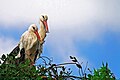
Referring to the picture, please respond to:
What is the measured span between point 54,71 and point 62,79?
0.26 meters

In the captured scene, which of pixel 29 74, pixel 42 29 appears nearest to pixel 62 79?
pixel 29 74

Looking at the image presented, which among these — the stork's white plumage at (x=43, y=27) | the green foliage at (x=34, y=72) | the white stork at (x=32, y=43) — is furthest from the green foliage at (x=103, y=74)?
the stork's white plumage at (x=43, y=27)

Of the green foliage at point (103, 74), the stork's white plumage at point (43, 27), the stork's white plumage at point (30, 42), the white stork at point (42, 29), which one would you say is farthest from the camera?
the stork's white plumage at point (43, 27)

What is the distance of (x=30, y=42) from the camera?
7793 mm

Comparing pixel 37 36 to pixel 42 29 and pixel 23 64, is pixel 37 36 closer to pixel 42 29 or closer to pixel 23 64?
pixel 42 29

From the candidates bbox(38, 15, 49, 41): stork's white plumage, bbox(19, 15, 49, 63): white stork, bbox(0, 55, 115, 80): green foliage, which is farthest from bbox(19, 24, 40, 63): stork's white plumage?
bbox(0, 55, 115, 80): green foliage

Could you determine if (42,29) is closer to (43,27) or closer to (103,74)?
(43,27)

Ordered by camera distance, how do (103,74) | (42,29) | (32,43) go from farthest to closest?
(42,29) < (32,43) < (103,74)

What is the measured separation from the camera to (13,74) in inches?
106

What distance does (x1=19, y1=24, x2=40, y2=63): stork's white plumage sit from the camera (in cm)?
770

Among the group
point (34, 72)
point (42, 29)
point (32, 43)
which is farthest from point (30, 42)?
point (34, 72)

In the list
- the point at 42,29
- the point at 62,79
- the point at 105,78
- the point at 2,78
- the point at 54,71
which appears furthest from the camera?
the point at 42,29

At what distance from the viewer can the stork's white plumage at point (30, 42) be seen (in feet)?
25.3

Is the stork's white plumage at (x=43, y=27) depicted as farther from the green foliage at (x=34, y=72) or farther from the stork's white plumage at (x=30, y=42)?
the green foliage at (x=34, y=72)
